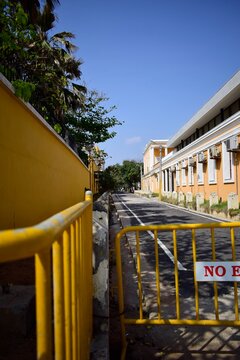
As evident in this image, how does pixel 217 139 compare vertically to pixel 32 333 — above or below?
above

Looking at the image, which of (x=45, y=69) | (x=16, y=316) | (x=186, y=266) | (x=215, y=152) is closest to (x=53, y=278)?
(x=16, y=316)

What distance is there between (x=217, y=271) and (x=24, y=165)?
3570 mm

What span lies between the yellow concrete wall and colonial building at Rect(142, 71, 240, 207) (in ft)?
35.0

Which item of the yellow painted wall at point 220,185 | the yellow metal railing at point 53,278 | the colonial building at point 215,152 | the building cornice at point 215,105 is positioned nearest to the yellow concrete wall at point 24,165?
the yellow metal railing at point 53,278

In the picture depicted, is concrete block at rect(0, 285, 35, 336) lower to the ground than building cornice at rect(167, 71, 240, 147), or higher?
lower

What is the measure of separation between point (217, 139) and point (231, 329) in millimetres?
19552

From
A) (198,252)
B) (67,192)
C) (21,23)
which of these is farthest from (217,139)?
(21,23)

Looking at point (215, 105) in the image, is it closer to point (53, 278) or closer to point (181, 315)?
point (181, 315)

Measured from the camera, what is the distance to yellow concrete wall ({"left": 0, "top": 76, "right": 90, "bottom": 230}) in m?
4.72

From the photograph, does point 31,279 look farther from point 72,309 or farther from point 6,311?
point 72,309

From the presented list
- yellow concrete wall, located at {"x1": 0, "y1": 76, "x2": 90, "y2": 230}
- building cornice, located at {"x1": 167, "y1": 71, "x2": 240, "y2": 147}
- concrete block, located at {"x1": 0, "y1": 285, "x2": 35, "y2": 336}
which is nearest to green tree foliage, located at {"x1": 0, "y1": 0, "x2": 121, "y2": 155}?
yellow concrete wall, located at {"x1": 0, "y1": 76, "x2": 90, "y2": 230}

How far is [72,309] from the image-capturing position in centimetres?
172

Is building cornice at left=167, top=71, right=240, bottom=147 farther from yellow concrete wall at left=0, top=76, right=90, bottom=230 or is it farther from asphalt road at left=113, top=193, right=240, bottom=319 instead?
yellow concrete wall at left=0, top=76, right=90, bottom=230

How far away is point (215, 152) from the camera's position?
21.7 m
